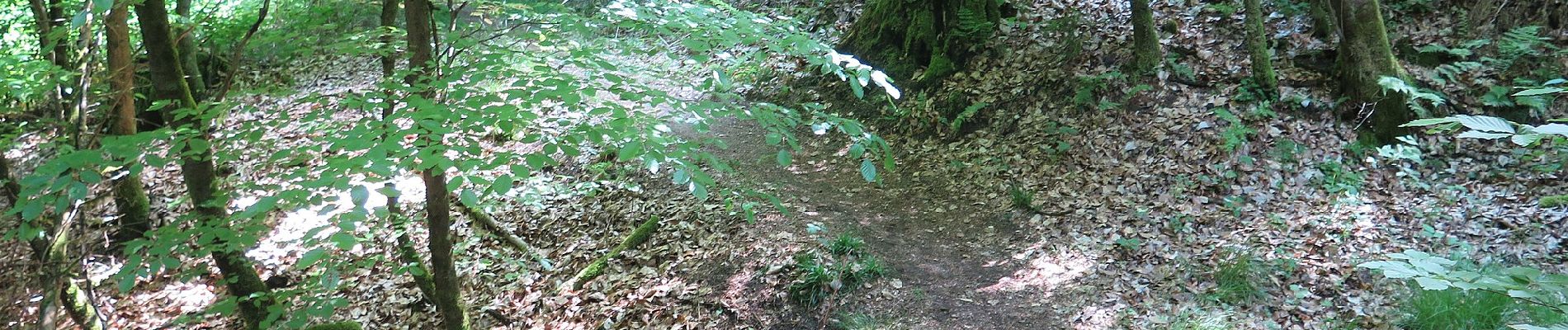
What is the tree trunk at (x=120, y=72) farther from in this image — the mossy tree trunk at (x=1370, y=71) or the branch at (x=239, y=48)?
the mossy tree trunk at (x=1370, y=71)

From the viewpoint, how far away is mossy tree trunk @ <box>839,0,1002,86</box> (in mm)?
9539

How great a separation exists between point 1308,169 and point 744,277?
185 inches

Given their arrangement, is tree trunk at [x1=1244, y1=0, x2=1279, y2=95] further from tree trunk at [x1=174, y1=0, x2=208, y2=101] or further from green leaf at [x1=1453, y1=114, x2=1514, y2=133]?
tree trunk at [x1=174, y1=0, x2=208, y2=101]

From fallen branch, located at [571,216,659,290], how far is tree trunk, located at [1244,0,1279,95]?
18.9 feet

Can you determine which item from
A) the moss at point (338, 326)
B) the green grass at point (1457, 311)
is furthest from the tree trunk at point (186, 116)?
the green grass at point (1457, 311)

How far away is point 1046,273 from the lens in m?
5.88

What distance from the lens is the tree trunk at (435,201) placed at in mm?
3971

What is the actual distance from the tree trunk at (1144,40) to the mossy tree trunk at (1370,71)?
5.08ft

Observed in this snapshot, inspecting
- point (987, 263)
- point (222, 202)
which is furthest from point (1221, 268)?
point (222, 202)

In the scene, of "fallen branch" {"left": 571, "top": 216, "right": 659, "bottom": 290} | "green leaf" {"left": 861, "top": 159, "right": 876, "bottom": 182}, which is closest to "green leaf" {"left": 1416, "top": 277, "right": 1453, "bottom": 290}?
"green leaf" {"left": 861, "top": 159, "right": 876, "bottom": 182}

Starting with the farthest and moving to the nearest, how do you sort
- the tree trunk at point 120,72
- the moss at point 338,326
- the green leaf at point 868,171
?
the moss at point 338,326 → the tree trunk at point 120,72 → the green leaf at point 868,171

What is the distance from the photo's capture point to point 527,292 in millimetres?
6957

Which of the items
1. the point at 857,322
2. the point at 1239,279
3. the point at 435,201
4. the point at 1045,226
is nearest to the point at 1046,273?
the point at 1045,226

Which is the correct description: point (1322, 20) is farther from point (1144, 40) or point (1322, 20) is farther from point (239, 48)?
point (239, 48)
